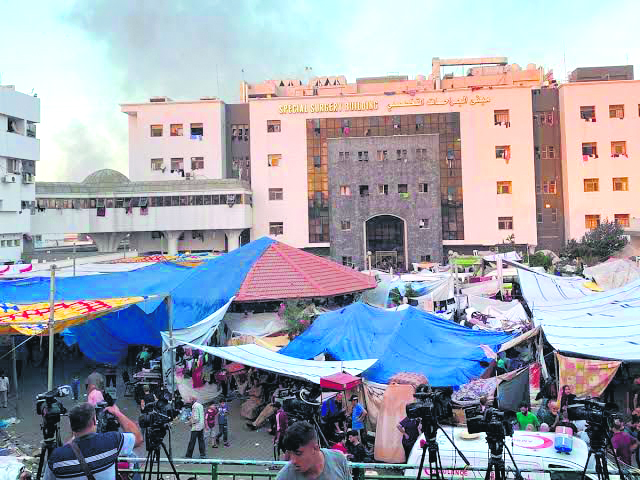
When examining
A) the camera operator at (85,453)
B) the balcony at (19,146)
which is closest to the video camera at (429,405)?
the camera operator at (85,453)

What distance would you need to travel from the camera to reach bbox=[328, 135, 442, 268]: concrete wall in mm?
41312

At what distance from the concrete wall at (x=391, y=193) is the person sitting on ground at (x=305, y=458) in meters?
38.5

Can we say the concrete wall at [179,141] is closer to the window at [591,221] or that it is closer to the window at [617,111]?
the window at [591,221]

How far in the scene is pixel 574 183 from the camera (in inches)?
1636

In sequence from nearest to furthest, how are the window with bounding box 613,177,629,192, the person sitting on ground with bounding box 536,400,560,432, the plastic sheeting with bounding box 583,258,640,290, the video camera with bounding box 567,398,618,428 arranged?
1. the video camera with bounding box 567,398,618,428
2. the person sitting on ground with bounding box 536,400,560,432
3. the plastic sheeting with bounding box 583,258,640,290
4. the window with bounding box 613,177,629,192

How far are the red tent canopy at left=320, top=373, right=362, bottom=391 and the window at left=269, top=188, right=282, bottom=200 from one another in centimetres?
3440

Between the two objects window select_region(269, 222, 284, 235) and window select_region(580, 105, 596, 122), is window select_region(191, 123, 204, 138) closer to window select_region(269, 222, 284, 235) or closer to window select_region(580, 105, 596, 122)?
window select_region(269, 222, 284, 235)

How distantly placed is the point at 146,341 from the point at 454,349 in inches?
337

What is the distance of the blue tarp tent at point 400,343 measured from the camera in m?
11.2

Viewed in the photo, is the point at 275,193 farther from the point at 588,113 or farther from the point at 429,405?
the point at 429,405

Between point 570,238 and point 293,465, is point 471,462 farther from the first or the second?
point 570,238

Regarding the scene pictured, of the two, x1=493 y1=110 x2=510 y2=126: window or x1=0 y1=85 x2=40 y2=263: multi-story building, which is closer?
x1=0 y1=85 x2=40 y2=263: multi-story building

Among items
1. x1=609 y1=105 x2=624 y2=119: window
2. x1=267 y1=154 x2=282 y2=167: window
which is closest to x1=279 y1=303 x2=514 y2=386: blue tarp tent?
x1=267 y1=154 x2=282 y2=167: window

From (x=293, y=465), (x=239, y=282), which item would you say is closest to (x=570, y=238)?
(x=239, y=282)
